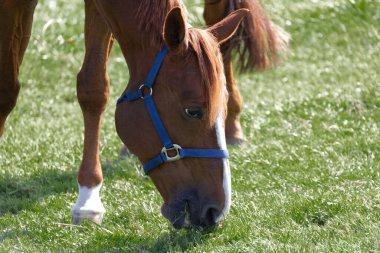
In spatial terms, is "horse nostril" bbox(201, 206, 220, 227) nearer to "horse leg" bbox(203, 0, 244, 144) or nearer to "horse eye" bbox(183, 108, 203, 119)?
"horse eye" bbox(183, 108, 203, 119)

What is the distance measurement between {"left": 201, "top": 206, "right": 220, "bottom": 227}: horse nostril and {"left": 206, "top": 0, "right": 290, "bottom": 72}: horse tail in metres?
1.95

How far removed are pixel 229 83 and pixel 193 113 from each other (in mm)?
2138

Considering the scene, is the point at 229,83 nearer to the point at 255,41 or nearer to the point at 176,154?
the point at 255,41

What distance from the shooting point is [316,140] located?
18.4 feet

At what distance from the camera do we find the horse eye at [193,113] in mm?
3689

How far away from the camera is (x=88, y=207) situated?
4.30 metres

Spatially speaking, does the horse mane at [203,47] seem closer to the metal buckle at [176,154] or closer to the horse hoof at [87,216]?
the metal buckle at [176,154]

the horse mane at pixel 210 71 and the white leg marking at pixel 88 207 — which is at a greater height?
the horse mane at pixel 210 71

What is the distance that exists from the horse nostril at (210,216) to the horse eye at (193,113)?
16.8 inches

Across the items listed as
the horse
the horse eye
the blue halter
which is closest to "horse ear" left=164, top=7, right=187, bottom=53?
the horse

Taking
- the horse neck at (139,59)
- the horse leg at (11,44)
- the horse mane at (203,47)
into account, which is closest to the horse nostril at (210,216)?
the horse mane at (203,47)

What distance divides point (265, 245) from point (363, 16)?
18.5ft

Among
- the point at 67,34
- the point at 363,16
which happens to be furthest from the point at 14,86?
the point at 363,16

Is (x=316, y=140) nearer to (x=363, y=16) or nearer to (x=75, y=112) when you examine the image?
(x=75, y=112)
